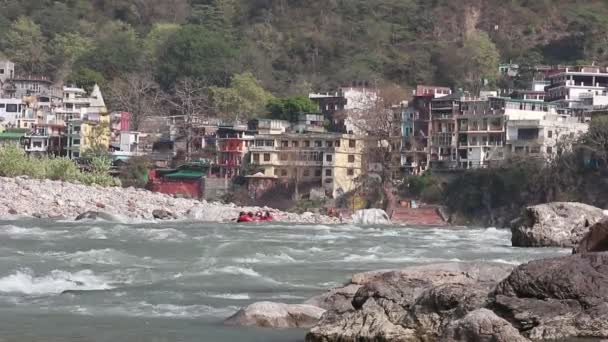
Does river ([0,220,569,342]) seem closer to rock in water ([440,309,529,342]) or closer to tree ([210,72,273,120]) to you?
rock in water ([440,309,529,342])

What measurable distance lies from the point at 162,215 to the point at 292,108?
1313 inches

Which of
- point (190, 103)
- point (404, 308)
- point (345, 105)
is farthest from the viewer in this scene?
point (190, 103)

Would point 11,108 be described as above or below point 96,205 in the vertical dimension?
above

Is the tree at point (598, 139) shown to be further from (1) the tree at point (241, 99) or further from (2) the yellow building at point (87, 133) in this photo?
(2) the yellow building at point (87, 133)

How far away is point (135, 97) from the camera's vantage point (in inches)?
3625

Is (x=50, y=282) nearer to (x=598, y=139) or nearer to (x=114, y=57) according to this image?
(x=598, y=139)

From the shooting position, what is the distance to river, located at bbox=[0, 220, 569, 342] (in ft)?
48.1


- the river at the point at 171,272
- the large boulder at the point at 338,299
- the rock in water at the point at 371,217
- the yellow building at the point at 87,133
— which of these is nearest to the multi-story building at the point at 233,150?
the yellow building at the point at 87,133

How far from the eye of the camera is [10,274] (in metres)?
20.9

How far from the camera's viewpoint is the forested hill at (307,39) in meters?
100

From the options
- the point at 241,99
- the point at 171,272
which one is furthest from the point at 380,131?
the point at 171,272

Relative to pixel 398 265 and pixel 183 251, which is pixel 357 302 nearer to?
pixel 398 265

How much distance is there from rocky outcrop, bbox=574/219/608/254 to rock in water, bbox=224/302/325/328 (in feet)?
10.2

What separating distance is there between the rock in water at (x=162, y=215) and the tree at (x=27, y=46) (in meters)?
57.1
